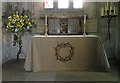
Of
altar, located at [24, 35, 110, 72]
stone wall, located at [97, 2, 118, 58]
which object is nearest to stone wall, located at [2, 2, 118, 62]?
stone wall, located at [97, 2, 118, 58]

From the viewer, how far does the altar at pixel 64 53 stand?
5.52 m

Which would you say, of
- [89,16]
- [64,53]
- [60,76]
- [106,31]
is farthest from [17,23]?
[106,31]

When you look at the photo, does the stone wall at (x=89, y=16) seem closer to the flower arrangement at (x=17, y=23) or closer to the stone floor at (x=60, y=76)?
the flower arrangement at (x=17, y=23)

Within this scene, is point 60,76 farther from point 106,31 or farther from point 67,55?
point 106,31

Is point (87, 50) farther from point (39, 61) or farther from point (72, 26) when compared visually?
point (72, 26)

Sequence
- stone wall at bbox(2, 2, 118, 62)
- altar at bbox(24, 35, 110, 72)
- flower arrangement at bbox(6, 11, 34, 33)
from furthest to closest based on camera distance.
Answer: stone wall at bbox(2, 2, 118, 62) < flower arrangement at bbox(6, 11, 34, 33) < altar at bbox(24, 35, 110, 72)

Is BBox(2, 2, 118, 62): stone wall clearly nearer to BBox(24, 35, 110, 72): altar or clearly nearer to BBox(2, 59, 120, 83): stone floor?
BBox(2, 59, 120, 83): stone floor

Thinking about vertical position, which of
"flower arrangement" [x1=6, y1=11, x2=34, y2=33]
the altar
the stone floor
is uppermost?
"flower arrangement" [x1=6, y1=11, x2=34, y2=33]

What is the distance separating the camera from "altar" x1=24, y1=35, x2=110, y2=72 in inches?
217

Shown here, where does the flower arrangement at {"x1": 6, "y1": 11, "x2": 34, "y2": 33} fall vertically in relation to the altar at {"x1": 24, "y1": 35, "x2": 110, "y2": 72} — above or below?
above

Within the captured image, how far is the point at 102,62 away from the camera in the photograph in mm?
5559

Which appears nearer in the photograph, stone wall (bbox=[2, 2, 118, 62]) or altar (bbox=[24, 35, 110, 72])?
altar (bbox=[24, 35, 110, 72])

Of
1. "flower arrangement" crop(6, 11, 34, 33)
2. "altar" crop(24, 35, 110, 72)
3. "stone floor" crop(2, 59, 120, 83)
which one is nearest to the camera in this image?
"stone floor" crop(2, 59, 120, 83)

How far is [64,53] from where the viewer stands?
5.56 m
